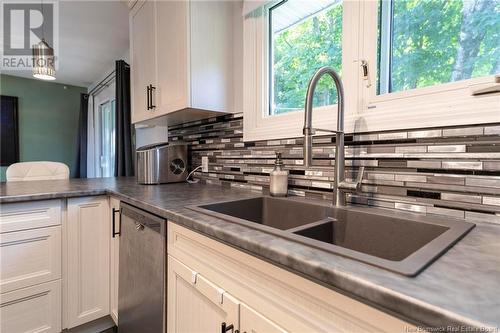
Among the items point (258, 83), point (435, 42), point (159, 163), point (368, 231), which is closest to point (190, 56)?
point (258, 83)

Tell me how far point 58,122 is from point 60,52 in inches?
74.8

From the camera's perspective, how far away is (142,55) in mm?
1820

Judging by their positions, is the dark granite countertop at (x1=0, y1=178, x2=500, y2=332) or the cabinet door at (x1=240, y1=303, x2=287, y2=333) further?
the cabinet door at (x1=240, y1=303, x2=287, y2=333)

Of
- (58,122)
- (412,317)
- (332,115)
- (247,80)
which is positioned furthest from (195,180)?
(58,122)

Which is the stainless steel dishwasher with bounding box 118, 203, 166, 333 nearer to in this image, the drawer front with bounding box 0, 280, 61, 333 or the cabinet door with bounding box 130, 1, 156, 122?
the drawer front with bounding box 0, 280, 61, 333

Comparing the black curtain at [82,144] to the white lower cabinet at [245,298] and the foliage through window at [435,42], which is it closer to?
the white lower cabinet at [245,298]

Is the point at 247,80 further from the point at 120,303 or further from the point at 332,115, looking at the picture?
the point at 120,303

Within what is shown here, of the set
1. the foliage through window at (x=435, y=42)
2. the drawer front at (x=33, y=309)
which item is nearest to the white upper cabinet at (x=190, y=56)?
the foliage through window at (x=435, y=42)

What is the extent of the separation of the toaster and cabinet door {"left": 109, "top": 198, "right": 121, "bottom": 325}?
0.28 metres

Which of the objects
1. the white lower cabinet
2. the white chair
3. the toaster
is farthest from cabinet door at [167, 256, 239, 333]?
the white chair

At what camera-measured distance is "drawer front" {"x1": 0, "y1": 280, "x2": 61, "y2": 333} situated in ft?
3.92

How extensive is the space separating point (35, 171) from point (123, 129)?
878 mm

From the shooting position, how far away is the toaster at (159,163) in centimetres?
163

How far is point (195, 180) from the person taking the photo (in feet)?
6.10
